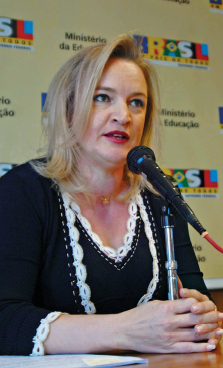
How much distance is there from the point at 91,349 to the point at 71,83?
2.89ft

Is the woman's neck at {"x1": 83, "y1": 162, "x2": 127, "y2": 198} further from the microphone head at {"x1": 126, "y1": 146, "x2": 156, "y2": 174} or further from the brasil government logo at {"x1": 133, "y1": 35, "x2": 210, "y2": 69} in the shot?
the brasil government logo at {"x1": 133, "y1": 35, "x2": 210, "y2": 69}

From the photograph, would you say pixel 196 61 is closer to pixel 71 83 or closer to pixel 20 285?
pixel 71 83

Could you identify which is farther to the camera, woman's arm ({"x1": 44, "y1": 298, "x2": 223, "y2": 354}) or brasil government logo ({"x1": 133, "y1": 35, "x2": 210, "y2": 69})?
brasil government logo ({"x1": 133, "y1": 35, "x2": 210, "y2": 69})

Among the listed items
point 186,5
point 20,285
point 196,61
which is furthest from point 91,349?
point 186,5

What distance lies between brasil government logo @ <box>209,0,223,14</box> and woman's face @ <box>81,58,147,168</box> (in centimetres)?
117

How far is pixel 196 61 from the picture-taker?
2135 millimetres

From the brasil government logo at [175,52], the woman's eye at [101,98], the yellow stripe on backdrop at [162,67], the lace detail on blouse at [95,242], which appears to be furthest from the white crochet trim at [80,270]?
the brasil government logo at [175,52]

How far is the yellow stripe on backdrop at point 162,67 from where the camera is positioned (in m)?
1.77

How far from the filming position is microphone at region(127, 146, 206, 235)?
773mm

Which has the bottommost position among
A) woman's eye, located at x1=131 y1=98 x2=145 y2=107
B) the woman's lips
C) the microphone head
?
the microphone head

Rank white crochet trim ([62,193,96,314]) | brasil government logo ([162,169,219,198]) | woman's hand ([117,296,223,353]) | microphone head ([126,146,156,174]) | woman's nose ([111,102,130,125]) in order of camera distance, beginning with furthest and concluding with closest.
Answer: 1. brasil government logo ([162,169,219,198])
2. woman's nose ([111,102,130,125])
3. white crochet trim ([62,193,96,314])
4. microphone head ([126,146,156,174])
5. woman's hand ([117,296,223,353])

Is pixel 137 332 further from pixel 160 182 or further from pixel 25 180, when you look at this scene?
pixel 25 180

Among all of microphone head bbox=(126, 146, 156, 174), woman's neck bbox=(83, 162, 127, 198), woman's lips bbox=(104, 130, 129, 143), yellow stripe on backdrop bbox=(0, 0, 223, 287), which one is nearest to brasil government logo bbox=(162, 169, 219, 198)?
yellow stripe on backdrop bbox=(0, 0, 223, 287)

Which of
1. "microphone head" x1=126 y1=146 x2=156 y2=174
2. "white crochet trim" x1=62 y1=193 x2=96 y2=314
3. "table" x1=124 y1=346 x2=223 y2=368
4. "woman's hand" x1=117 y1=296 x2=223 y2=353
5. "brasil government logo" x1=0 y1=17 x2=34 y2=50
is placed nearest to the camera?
"table" x1=124 y1=346 x2=223 y2=368
